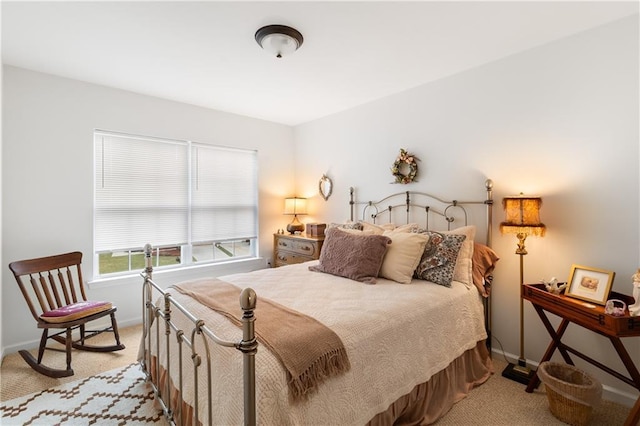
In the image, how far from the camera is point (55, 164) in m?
2.87

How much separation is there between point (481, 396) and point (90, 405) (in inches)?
103

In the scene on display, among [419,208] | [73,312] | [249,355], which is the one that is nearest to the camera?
[249,355]

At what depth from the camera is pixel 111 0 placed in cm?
182

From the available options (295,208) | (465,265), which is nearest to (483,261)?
(465,265)

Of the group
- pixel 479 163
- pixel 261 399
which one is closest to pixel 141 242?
pixel 261 399

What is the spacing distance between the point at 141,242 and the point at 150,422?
6.86 ft

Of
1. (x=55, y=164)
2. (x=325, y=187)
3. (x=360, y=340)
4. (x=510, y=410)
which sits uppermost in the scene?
(x=55, y=164)

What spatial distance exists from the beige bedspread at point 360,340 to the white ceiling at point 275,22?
183 cm

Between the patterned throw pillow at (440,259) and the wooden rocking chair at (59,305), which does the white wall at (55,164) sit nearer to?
the wooden rocking chair at (59,305)

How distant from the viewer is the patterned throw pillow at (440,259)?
2.29 m

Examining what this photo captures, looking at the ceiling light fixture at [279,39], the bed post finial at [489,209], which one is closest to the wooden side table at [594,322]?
the bed post finial at [489,209]

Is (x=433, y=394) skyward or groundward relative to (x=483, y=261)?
groundward

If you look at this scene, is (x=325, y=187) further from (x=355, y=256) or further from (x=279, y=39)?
(x=279, y=39)

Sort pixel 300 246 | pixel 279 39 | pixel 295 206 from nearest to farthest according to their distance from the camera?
pixel 279 39, pixel 300 246, pixel 295 206
